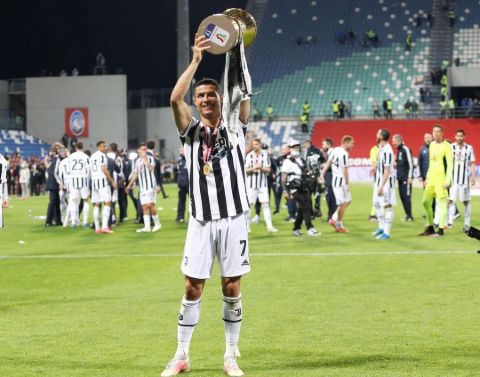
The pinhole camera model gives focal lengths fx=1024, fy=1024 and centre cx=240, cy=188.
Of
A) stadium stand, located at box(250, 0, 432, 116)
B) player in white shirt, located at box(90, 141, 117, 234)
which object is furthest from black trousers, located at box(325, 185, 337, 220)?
stadium stand, located at box(250, 0, 432, 116)

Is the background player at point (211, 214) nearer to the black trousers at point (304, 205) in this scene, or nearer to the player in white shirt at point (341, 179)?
the black trousers at point (304, 205)

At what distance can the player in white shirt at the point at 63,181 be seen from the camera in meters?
24.7

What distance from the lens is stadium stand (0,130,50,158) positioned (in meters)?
51.7

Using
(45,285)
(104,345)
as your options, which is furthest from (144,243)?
(104,345)

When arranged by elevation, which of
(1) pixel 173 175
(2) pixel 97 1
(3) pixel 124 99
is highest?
(2) pixel 97 1

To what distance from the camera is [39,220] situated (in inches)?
1116

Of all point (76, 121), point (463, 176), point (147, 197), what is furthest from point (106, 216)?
point (76, 121)

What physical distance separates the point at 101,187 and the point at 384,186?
6.94 m

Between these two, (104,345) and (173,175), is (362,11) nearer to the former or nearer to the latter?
(173,175)

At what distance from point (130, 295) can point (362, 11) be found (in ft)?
173

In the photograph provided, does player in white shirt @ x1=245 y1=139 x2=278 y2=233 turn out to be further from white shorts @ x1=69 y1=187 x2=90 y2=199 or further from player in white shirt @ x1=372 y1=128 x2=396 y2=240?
white shorts @ x1=69 y1=187 x2=90 y2=199

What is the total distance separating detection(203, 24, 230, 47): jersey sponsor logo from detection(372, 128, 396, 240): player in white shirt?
12931 millimetres

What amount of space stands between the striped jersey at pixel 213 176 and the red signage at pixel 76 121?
48.5 m

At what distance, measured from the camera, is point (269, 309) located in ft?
36.4
